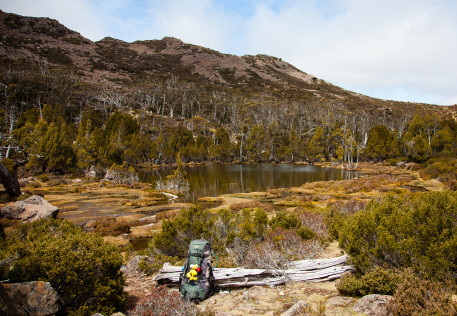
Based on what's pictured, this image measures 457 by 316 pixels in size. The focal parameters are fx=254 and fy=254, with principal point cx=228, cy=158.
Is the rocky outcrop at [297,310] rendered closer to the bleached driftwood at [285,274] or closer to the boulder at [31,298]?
the bleached driftwood at [285,274]

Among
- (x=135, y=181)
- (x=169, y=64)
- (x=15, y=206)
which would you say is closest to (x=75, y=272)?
(x=15, y=206)

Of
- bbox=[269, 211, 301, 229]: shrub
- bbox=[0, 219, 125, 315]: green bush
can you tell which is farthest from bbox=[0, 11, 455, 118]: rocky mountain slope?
bbox=[0, 219, 125, 315]: green bush

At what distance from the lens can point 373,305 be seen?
5082 millimetres

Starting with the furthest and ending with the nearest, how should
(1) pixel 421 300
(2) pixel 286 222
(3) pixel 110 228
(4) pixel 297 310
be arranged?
1. (3) pixel 110 228
2. (2) pixel 286 222
3. (4) pixel 297 310
4. (1) pixel 421 300

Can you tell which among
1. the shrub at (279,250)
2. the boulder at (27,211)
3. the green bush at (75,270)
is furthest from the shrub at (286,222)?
the boulder at (27,211)

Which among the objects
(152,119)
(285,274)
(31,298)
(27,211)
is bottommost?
(27,211)

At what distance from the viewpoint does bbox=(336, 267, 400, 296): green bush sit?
5648 millimetres

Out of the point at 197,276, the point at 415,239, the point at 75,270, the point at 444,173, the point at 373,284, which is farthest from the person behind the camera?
the point at 444,173

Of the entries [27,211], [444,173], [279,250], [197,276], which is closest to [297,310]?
[197,276]

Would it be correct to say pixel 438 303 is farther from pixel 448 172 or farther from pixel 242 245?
pixel 448 172

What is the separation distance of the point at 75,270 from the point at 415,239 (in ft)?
25.5

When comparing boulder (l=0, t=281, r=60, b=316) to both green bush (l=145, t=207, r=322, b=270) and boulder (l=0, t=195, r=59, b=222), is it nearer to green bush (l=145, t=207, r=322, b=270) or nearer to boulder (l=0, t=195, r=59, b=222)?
green bush (l=145, t=207, r=322, b=270)

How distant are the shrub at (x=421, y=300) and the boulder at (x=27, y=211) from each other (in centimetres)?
1709

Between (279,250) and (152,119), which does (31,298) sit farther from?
(152,119)
